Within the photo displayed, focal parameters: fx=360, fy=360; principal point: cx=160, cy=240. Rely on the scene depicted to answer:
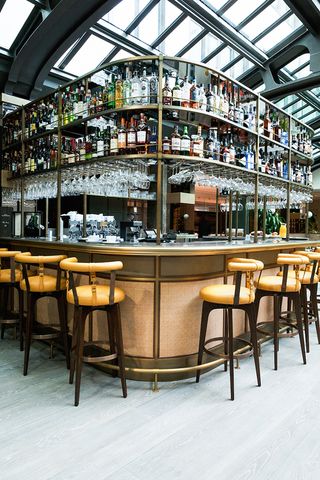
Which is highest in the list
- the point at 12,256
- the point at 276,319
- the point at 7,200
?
the point at 7,200

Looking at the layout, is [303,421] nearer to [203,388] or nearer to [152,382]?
[203,388]

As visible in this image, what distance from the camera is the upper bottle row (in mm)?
3010

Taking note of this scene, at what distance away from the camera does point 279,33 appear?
7996 mm

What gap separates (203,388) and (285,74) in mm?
8998

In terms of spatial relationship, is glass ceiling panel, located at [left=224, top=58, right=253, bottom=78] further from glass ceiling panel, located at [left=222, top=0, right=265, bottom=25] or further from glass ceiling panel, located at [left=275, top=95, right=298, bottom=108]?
glass ceiling panel, located at [left=275, top=95, right=298, bottom=108]

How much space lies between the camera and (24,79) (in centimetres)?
649

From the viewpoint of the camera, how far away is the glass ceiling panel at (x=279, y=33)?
7566mm

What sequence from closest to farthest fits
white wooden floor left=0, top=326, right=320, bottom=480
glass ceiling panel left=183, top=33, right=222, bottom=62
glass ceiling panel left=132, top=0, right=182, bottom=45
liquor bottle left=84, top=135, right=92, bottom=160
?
white wooden floor left=0, top=326, right=320, bottom=480, liquor bottle left=84, top=135, right=92, bottom=160, glass ceiling panel left=132, top=0, right=182, bottom=45, glass ceiling panel left=183, top=33, right=222, bottom=62

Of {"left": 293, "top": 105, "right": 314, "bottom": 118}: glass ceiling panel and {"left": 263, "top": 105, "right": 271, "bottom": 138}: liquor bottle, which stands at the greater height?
{"left": 293, "top": 105, "right": 314, "bottom": 118}: glass ceiling panel

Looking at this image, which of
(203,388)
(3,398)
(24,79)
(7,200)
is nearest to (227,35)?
(24,79)

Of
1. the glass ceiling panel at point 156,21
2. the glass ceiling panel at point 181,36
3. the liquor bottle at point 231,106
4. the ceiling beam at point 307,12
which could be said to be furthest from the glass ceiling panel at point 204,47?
the liquor bottle at point 231,106

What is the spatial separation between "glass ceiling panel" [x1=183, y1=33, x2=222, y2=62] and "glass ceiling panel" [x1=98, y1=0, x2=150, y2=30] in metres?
1.65

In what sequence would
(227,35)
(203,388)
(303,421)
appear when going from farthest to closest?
(227,35) → (203,388) → (303,421)

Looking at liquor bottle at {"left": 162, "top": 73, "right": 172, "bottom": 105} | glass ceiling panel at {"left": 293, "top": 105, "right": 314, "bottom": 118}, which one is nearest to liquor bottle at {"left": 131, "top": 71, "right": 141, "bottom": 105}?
liquor bottle at {"left": 162, "top": 73, "right": 172, "bottom": 105}
